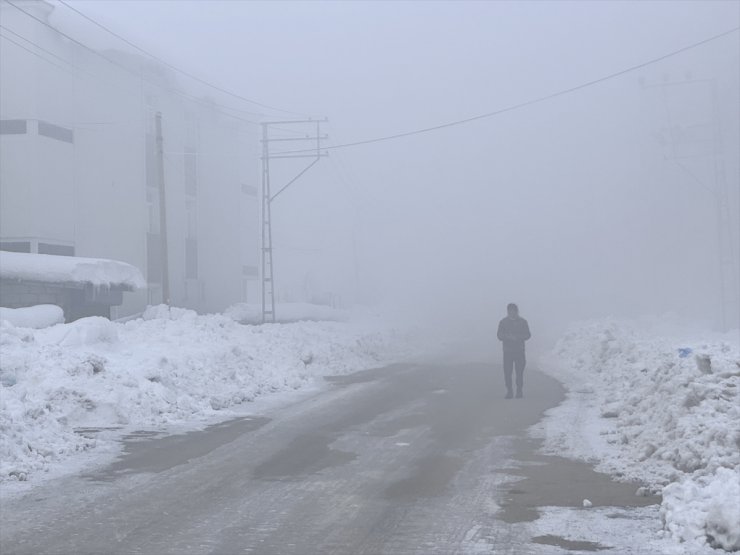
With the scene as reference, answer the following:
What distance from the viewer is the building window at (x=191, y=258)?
148 feet

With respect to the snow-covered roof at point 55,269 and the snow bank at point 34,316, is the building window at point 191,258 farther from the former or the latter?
the snow bank at point 34,316

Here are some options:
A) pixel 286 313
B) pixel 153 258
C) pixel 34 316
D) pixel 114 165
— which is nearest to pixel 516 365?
pixel 34 316


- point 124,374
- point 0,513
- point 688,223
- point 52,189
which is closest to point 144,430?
point 124,374

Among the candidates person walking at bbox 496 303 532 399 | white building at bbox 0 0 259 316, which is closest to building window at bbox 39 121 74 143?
white building at bbox 0 0 259 316

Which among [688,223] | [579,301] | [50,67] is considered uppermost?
[50,67]

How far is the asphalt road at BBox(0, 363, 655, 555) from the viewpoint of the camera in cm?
702

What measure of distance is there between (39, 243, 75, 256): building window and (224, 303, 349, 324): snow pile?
28.3ft

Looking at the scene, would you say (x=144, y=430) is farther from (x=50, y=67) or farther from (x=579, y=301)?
(x=579, y=301)

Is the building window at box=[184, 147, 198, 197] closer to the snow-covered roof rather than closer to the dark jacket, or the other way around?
the snow-covered roof

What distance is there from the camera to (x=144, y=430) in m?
13.1

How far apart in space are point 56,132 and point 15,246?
447 centimetres

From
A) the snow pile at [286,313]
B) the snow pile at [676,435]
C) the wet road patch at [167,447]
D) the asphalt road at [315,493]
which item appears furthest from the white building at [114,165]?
the snow pile at [676,435]

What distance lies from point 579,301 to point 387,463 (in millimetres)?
74801

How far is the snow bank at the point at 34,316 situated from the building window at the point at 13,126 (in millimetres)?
9729
